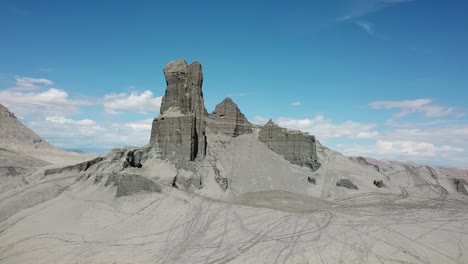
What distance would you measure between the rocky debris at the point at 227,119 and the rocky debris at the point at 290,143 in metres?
4.90

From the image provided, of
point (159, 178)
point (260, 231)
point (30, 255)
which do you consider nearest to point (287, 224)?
point (260, 231)

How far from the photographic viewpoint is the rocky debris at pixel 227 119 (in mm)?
63688

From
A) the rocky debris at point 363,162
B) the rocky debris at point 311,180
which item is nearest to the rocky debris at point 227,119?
the rocky debris at point 311,180

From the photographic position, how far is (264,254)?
108 ft

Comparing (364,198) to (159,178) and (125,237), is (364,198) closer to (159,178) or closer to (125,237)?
(159,178)

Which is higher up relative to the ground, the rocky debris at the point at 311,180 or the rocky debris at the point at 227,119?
the rocky debris at the point at 227,119

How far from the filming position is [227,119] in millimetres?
65000

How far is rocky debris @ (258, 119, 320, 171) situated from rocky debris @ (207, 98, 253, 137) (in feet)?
16.1

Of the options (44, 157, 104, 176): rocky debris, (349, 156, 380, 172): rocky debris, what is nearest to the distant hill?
(44, 157, 104, 176): rocky debris

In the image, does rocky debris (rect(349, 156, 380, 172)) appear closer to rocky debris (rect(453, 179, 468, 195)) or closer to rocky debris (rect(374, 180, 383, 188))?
rocky debris (rect(374, 180, 383, 188))

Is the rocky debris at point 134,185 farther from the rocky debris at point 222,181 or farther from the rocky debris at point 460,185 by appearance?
the rocky debris at point 460,185

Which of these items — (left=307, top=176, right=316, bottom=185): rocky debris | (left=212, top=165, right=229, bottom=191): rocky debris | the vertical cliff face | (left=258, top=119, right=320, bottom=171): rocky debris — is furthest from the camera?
(left=258, top=119, right=320, bottom=171): rocky debris

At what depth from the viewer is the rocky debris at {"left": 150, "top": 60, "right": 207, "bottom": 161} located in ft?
181

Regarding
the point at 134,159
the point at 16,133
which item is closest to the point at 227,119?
the point at 134,159
